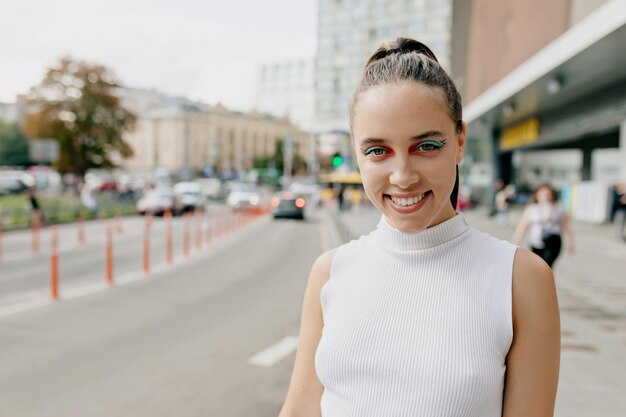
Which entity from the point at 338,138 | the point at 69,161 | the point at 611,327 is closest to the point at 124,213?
the point at 69,161

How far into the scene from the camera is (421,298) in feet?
5.40

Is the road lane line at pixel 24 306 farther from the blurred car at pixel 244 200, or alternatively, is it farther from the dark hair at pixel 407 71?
the blurred car at pixel 244 200

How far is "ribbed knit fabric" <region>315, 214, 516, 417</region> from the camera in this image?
1.53 metres

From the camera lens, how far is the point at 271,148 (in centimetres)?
15262

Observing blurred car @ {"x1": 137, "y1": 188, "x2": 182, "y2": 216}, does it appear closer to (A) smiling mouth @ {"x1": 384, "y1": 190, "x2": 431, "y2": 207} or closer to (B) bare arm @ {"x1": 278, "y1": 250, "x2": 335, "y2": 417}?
(B) bare arm @ {"x1": 278, "y1": 250, "x2": 335, "y2": 417}

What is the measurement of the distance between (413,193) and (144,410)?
4.33 metres

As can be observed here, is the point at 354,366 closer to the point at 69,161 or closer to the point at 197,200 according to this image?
the point at 197,200

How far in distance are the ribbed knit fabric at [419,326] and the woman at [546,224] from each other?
7772 mm

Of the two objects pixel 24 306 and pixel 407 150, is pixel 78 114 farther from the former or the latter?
pixel 407 150

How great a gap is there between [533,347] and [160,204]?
121 feet

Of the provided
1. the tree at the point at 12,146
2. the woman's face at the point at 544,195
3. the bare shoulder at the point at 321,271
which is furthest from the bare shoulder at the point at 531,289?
the tree at the point at 12,146

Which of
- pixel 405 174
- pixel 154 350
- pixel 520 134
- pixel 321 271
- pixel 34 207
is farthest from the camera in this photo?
pixel 520 134

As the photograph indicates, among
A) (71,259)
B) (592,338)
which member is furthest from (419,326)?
(71,259)

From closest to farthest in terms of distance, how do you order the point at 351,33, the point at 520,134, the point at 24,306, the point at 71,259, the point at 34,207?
the point at 24,306, the point at 71,259, the point at 34,207, the point at 520,134, the point at 351,33
